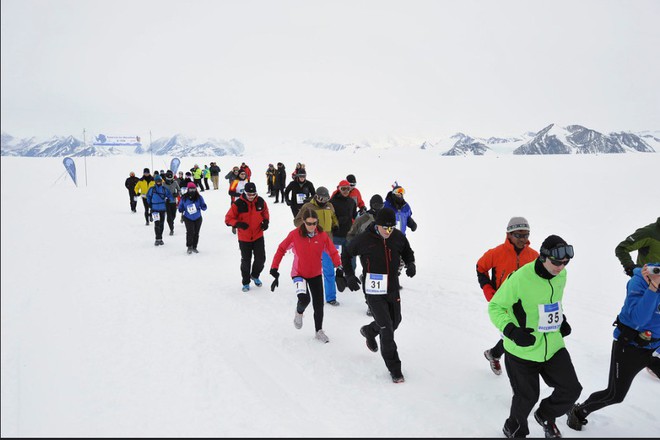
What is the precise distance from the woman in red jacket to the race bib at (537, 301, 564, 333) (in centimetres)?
261

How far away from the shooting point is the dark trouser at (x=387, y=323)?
14.1ft

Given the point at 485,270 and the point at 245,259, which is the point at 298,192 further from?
the point at 485,270

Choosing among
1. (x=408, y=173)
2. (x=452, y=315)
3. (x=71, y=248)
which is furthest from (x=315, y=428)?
(x=408, y=173)

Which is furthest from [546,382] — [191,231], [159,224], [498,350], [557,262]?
[159,224]

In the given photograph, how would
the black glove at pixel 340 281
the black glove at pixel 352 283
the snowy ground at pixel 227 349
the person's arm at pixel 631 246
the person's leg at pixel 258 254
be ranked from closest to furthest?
the snowy ground at pixel 227 349 < the person's arm at pixel 631 246 < the black glove at pixel 352 283 < the black glove at pixel 340 281 < the person's leg at pixel 258 254

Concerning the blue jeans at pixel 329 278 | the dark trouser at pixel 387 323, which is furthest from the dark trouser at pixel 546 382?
the blue jeans at pixel 329 278

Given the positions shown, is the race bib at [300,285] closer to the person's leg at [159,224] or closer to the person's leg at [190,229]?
the person's leg at [190,229]

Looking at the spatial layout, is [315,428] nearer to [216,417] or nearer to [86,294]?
[216,417]

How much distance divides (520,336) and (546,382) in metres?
0.66

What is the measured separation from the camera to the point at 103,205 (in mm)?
19922

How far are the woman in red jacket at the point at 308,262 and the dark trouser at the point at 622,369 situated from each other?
3090 millimetres

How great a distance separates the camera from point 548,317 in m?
3.20

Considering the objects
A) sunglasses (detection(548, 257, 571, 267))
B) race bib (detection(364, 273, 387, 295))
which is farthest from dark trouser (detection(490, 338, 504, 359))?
sunglasses (detection(548, 257, 571, 267))

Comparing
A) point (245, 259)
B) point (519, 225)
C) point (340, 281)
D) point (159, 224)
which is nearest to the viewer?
point (519, 225)
